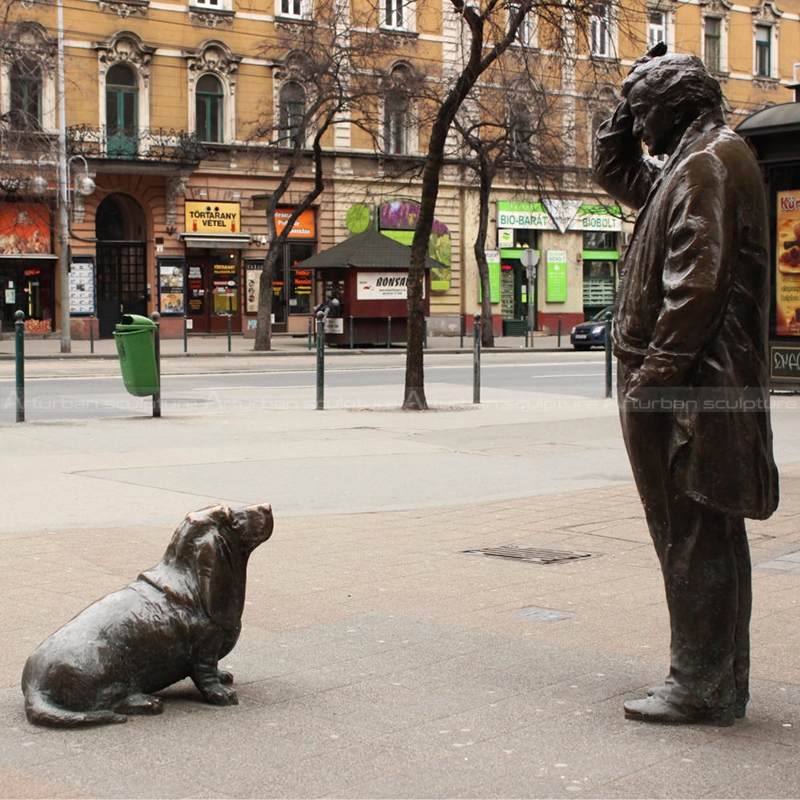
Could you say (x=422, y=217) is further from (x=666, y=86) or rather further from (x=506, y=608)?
(x=666, y=86)

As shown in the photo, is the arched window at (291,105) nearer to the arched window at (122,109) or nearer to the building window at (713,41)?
the arched window at (122,109)

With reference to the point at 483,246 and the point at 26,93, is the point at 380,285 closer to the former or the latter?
the point at 483,246

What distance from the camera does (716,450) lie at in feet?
13.1

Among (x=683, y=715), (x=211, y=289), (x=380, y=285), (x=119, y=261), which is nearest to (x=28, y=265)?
(x=119, y=261)

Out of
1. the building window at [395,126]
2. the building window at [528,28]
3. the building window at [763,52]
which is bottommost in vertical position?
the building window at [528,28]

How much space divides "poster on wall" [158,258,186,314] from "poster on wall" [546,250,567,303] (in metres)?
14.6

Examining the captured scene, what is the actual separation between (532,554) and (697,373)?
11.7ft

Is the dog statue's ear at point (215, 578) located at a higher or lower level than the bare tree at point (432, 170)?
lower

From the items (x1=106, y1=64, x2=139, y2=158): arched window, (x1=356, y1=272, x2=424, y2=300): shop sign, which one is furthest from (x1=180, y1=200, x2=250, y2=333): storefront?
(x1=356, y1=272, x2=424, y2=300): shop sign

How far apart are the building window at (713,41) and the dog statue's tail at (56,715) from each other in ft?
162

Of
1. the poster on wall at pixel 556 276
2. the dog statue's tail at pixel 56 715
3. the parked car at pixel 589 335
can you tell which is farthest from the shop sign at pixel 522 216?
the dog statue's tail at pixel 56 715

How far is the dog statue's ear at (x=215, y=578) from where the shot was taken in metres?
4.45

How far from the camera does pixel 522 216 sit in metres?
47.2

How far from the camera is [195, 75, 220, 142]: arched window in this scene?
132 feet
